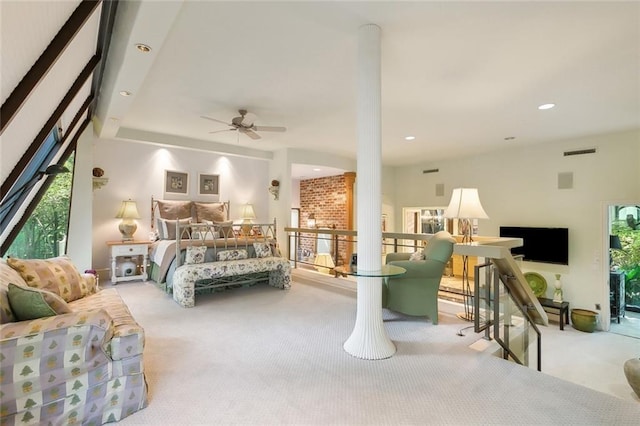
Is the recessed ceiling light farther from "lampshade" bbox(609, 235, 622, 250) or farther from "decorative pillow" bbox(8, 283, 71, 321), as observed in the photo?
"lampshade" bbox(609, 235, 622, 250)

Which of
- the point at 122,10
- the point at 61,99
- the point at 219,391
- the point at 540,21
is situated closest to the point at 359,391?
Result: the point at 219,391

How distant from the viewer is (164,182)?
226 inches

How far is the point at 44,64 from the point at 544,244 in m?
7.38

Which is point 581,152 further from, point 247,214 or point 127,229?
point 127,229

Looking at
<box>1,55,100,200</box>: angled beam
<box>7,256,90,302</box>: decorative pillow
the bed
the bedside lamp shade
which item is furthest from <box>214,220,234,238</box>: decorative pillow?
<box>1,55,100,200</box>: angled beam

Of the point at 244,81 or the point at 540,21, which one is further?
the point at 244,81

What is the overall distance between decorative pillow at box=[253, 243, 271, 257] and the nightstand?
2023 mm

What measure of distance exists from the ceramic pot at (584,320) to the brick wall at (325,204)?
481 centimetres

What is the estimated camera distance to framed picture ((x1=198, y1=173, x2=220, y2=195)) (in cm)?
616

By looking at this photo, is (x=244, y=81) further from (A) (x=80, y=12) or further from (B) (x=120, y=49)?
(A) (x=80, y=12)

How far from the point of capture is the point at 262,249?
4.52 meters

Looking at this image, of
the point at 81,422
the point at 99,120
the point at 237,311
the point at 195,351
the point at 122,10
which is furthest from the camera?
the point at 99,120

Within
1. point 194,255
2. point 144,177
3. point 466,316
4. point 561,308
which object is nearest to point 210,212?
point 144,177

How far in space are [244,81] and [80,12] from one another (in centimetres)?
159
